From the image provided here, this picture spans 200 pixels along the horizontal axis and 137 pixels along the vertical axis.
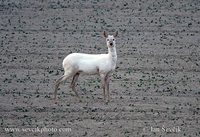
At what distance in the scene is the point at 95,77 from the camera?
2128 cm

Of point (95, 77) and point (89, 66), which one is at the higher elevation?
point (89, 66)

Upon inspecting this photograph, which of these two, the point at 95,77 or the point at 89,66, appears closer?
the point at 89,66

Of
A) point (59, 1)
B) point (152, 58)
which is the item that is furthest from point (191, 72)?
point (59, 1)

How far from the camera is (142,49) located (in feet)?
83.9

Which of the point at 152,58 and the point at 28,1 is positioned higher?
the point at 28,1

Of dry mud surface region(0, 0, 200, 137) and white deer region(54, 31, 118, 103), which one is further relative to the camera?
white deer region(54, 31, 118, 103)

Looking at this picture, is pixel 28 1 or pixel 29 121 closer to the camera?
pixel 29 121

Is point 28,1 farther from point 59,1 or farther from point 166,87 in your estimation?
point 166,87

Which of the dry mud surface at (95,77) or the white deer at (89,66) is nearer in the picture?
the dry mud surface at (95,77)

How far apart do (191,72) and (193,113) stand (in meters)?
5.37

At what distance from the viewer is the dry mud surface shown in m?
15.7

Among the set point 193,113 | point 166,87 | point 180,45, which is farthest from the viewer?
point 180,45

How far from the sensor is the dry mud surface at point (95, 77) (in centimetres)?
1573

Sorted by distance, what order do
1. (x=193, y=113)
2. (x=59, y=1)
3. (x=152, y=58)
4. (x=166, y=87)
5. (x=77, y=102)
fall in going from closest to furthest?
(x=193, y=113), (x=77, y=102), (x=166, y=87), (x=152, y=58), (x=59, y=1)
